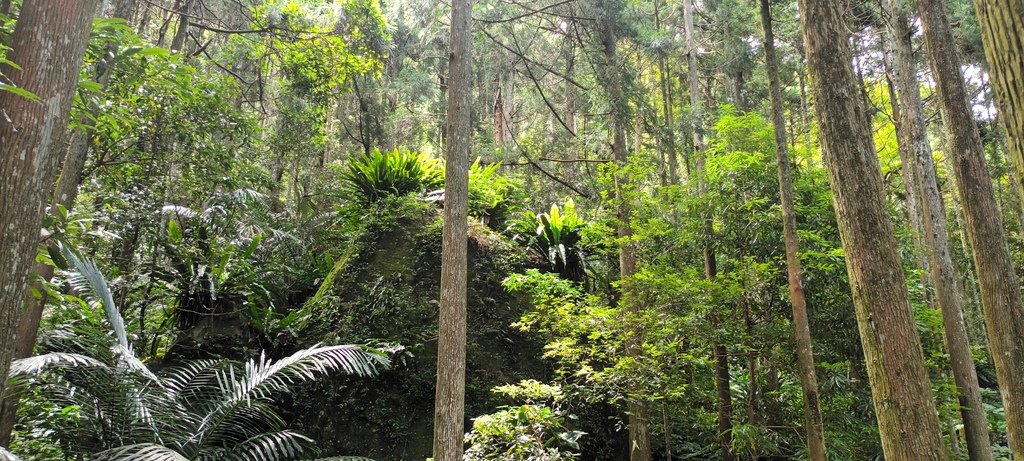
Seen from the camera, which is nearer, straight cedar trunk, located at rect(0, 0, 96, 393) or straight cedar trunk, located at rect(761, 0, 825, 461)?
straight cedar trunk, located at rect(0, 0, 96, 393)

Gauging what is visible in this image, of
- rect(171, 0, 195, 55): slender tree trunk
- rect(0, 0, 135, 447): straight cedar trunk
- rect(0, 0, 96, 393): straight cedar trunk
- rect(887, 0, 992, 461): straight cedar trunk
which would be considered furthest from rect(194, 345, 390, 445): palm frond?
rect(887, 0, 992, 461): straight cedar trunk

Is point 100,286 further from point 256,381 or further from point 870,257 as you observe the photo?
point 870,257

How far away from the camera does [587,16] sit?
24.6 feet

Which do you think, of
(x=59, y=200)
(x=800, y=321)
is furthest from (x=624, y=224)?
(x=59, y=200)

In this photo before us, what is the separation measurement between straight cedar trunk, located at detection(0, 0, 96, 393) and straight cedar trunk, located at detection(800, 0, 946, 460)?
467cm

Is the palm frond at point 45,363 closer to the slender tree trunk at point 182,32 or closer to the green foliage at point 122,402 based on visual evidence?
the green foliage at point 122,402

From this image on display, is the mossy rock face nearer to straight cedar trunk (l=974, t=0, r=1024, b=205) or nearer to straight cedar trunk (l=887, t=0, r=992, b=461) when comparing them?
straight cedar trunk (l=887, t=0, r=992, b=461)

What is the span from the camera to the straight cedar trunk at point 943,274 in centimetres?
620

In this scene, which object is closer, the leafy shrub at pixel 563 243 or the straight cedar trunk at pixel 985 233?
the straight cedar trunk at pixel 985 233

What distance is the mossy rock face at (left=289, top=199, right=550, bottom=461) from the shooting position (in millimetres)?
5828

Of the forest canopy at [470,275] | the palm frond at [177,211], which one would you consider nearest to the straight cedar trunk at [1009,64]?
the forest canopy at [470,275]

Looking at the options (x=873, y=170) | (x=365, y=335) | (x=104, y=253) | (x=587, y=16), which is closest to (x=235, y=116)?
(x=365, y=335)

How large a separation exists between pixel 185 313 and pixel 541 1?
7.21 metres

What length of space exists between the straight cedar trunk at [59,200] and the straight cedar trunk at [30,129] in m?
1.31
